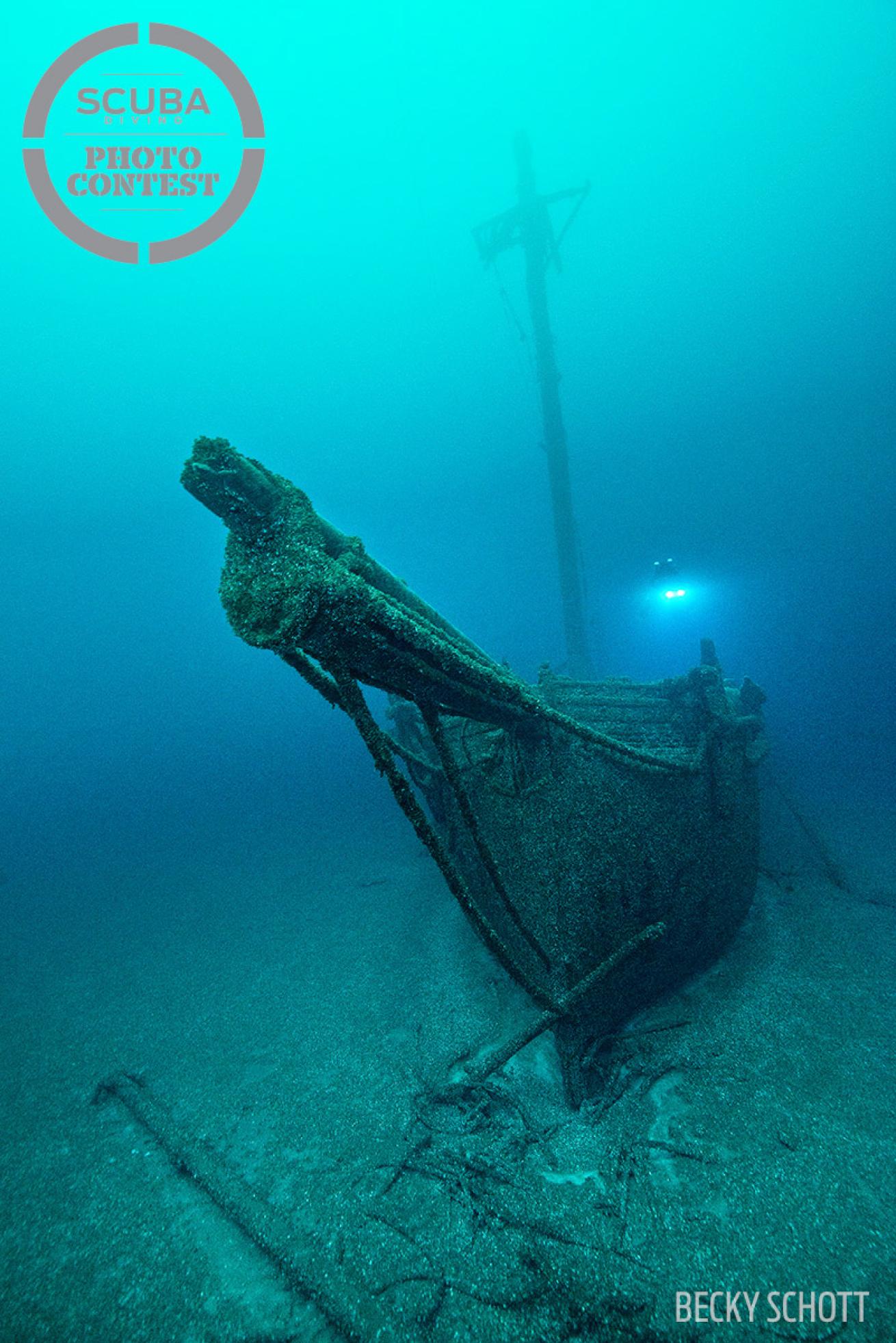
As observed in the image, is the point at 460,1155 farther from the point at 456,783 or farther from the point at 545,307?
the point at 545,307

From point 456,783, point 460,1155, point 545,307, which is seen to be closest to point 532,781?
point 456,783

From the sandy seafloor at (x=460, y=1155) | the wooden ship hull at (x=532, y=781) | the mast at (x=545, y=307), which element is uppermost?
the mast at (x=545, y=307)

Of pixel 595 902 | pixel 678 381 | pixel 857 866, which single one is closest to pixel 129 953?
pixel 595 902

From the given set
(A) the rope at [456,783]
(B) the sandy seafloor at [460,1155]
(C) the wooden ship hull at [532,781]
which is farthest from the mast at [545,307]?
(A) the rope at [456,783]

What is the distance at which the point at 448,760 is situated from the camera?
320 centimetres

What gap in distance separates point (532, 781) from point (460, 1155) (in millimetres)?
2792

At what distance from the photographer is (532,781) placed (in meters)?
4.32

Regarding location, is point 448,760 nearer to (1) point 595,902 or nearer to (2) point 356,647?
(2) point 356,647

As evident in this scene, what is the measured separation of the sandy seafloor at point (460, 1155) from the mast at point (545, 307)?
13993mm

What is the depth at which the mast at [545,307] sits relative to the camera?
18562 mm

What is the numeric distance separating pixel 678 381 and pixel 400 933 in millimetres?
101331

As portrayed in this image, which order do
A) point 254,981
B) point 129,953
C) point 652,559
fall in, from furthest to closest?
point 652,559 → point 129,953 → point 254,981

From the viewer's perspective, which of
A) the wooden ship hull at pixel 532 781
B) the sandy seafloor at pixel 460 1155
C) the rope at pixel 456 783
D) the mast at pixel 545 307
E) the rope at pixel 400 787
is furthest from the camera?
the mast at pixel 545 307

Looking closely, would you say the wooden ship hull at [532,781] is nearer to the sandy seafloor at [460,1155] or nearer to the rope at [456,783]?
the rope at [456,783]
